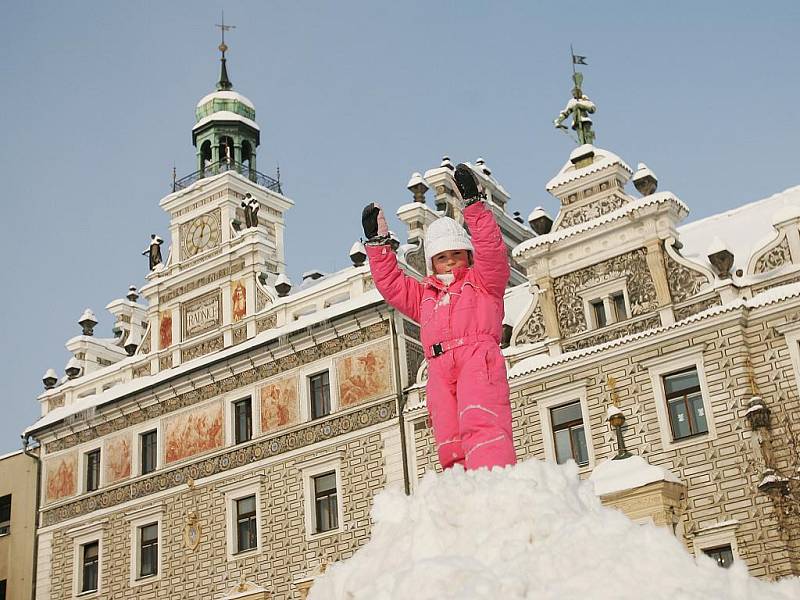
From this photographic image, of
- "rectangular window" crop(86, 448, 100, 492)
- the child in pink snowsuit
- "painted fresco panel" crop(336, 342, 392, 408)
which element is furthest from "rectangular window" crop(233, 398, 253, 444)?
the child in pink snowsuit

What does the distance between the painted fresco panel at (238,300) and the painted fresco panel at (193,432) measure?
1847 mm

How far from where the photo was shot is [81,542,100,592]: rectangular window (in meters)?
24.1

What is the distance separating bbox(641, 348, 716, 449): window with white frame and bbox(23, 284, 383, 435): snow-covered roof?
18.2 feet

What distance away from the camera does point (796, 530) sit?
51.2ft

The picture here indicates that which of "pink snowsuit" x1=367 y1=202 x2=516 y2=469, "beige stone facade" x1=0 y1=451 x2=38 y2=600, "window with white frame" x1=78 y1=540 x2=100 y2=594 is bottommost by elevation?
"pink snowsuit" x1=367 y1=202 x2=516 y2=469

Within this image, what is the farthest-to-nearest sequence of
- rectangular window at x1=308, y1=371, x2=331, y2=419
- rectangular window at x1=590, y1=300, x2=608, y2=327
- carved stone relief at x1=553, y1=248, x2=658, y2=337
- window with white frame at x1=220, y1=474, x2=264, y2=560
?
window with white frame at x1=220, y1=474, x2=264, y2=560, rectangular window at x1=308, y1=371, x2=331, y2=419, rectangular window at x1=590, y1=300, x2=608, y2=327, carved stone relief at x1=553, y1=248, x2=658, y2=337

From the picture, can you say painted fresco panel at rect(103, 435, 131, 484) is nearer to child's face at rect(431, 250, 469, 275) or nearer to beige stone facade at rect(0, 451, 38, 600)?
beige stone facade at rect(0, 451, 38, 600)

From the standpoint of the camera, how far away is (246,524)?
71.2 feet

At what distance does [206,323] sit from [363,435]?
5.21 m

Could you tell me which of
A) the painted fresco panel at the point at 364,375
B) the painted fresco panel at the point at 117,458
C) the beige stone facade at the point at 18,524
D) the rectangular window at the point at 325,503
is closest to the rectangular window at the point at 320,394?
the painted fresco panel at the point at 364,375

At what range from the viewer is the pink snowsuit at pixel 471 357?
6.24 m

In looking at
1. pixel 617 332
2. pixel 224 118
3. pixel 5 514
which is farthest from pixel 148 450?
pixel 617 332

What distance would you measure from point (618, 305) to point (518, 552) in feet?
45.4

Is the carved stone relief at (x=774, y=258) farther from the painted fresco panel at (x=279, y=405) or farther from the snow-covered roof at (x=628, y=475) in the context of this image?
the painted fresco panel at (x=279, y=405)
